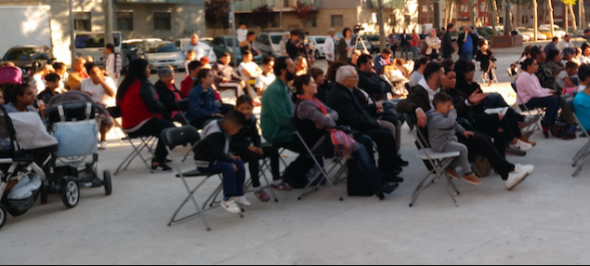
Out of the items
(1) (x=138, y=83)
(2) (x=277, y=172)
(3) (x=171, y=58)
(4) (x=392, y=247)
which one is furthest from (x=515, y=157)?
(3) (x=171, y=58)

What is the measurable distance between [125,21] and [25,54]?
819 inches

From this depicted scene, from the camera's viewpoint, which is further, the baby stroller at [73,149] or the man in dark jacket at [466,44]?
the man in dark jacket at [466,44]

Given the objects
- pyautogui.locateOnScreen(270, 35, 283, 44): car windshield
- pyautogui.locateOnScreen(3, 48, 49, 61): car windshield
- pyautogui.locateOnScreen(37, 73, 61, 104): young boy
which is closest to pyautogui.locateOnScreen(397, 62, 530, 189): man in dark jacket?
pyautogui.locateOnScreen(37, 73, 61, 104): young boy

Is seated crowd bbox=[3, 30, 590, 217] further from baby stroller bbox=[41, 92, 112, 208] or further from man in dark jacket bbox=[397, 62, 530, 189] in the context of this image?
baby stroller bbox=[41, 92, 112, 208]

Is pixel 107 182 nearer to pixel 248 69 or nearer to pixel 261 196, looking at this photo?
pixel 261 196

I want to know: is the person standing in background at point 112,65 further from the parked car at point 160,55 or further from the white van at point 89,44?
the white van at point 89,44

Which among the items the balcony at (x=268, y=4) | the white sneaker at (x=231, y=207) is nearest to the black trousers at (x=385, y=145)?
the white sneaker at (x=231, y=207)

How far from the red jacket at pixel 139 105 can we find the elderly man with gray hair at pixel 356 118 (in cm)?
244

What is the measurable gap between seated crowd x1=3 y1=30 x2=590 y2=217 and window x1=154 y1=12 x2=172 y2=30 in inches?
1485

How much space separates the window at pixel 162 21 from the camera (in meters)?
47.5

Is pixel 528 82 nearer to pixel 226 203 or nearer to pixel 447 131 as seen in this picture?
pixel 447 131

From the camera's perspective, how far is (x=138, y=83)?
951 centimetres

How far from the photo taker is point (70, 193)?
7605 mm

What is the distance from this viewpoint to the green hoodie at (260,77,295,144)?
772cm
